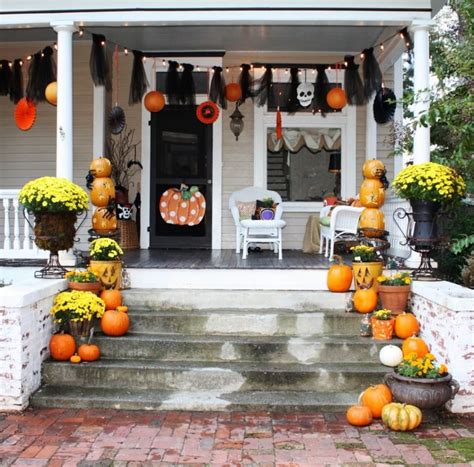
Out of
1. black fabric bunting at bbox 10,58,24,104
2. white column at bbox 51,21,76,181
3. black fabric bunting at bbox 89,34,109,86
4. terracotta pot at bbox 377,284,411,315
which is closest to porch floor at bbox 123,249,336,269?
terracotta pot at bbox 377,284,411,315

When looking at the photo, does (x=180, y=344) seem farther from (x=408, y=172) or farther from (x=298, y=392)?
(x=408, y=172)

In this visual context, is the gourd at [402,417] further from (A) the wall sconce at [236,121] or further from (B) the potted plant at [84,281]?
(A) the wall sconce at [236,121]

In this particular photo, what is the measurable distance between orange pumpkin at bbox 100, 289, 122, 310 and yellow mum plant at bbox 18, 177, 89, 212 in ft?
2.56

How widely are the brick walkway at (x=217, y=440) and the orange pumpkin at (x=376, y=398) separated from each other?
0.10 meters

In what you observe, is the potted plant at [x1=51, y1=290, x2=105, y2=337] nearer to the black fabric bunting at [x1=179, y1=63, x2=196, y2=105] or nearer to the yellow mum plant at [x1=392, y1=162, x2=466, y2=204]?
the yellow mum plant at [x1=392, y1=162, x2=466, y2=204]

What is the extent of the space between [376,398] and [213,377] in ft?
3.86

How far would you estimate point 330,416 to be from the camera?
414 centimetres

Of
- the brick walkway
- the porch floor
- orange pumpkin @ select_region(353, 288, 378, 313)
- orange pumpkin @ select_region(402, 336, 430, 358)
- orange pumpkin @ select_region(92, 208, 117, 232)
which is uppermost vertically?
orange pumpkin @ select_region(92, 208, 117, 232)

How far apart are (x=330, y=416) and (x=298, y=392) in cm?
38

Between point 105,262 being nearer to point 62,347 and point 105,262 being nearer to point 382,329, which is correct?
point 62,347

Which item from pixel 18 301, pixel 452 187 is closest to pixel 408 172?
pixel 452 187

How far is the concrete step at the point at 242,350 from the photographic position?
477 cm

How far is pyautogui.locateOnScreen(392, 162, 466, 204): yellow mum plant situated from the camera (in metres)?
5.16

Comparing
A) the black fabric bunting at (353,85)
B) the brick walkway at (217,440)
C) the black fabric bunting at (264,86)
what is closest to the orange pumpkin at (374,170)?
the black fabric bunting at (353,85)
